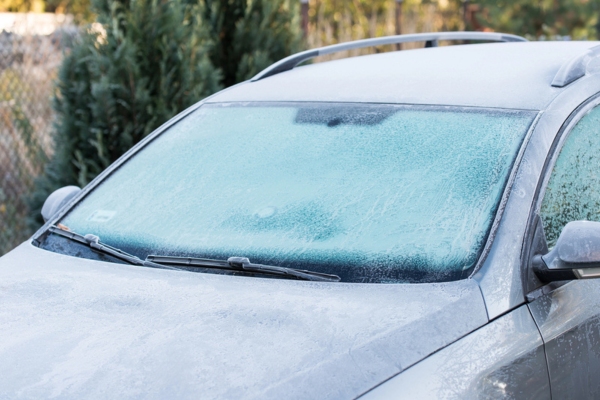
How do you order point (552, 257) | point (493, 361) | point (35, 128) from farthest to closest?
point (35, 128), point (552, 257), point (493, 361)

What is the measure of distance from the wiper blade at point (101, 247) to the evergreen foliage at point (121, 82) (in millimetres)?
2678

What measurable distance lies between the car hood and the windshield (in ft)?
0.43

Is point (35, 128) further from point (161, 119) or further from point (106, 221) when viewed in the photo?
point (106, 221)

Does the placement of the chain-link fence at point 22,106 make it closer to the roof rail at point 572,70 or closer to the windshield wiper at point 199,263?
the windshield wiper at point 199,263

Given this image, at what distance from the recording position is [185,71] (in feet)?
18.0

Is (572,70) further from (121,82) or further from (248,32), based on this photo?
(248,32)

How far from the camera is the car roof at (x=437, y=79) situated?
2432 millimetres

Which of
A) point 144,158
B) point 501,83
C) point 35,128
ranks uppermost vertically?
point 501,83

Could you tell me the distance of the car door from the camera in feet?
6.45

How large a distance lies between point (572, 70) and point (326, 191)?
2.80ft

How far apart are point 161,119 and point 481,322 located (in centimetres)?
393

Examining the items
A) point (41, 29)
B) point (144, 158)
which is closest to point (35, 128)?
point (41, 29)

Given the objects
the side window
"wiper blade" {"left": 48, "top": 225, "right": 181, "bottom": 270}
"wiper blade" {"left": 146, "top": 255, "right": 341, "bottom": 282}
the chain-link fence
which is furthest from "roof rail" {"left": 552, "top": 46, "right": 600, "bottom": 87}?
the chain-link fence

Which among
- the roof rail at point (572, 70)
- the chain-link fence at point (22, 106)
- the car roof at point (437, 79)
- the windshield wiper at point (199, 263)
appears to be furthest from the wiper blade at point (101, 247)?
the chain-link fence at point (22, 106)
